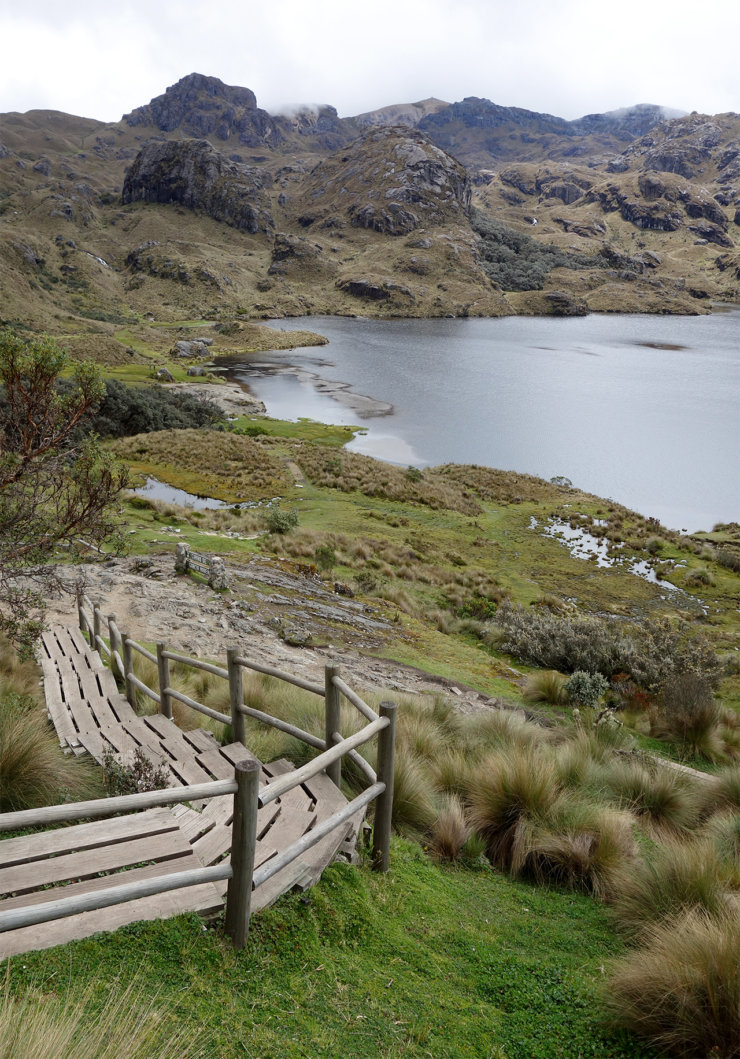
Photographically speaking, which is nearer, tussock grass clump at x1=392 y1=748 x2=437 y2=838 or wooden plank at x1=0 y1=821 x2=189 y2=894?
wooden plank at x1=0 y1=821 x2=189 y2=894

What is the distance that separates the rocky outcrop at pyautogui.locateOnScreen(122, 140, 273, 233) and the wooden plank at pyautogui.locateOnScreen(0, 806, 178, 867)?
677ft

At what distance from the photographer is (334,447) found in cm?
4259

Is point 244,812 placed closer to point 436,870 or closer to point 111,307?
point 436,870

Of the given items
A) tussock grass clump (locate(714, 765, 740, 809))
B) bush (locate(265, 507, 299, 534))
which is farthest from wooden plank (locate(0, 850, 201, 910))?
bush (locate(265, 507, 299, 534))

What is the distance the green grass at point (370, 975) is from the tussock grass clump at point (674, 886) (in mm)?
281

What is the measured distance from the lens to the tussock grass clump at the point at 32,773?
4738 mm

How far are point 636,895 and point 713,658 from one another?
34.8ft

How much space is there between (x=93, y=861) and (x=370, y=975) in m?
1.82

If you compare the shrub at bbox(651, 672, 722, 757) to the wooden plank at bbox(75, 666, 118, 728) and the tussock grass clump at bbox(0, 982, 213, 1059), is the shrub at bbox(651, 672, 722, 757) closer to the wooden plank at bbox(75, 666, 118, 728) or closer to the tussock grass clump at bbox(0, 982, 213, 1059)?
the wooden plank at bbox(75, 666, 118, 728)

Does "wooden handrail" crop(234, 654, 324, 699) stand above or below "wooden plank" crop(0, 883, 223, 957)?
above

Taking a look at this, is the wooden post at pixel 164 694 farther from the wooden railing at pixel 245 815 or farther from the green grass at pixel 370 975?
the green grass at pixel 370 975

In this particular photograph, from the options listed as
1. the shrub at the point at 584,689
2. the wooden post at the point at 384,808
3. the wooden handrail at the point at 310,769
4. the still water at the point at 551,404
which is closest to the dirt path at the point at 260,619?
the shrub at the point at 584,689

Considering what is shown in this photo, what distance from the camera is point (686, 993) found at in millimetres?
3189

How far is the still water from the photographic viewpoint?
4062cm
